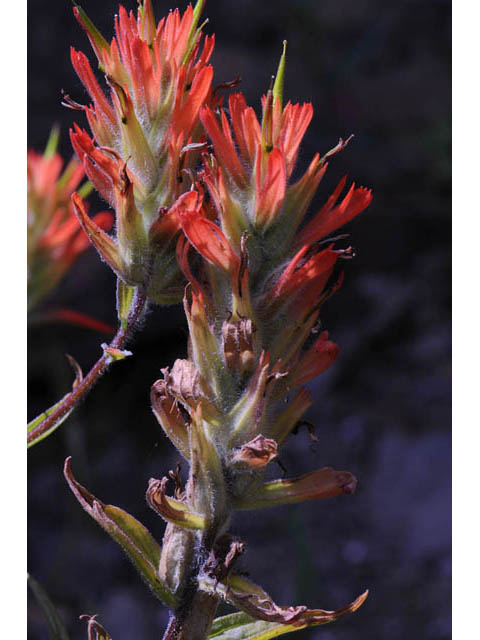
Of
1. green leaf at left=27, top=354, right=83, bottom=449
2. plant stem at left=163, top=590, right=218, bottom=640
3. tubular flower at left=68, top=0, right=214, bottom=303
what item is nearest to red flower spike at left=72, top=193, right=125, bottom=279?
tubular flower at left=68, top=0, right=214, bottom=303

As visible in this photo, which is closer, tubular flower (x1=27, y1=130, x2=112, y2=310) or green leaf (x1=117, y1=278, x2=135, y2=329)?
green leaf (x1=117, y1=278, x2=135, y2=329)

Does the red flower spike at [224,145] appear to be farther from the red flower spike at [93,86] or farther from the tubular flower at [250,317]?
the red flower spike at [93,86]

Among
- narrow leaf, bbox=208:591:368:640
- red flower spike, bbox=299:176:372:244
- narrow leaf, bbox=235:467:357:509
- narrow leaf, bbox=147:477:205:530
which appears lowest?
narrow leaf, bbox=208:591:368:640

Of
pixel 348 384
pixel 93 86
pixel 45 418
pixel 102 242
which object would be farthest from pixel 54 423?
pixel 348 384

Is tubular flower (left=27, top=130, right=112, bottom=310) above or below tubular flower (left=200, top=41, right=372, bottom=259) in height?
above

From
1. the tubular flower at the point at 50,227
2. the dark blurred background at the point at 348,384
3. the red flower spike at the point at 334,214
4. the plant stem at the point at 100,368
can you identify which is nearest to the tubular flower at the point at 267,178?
the red flower spike at the point at 334,214

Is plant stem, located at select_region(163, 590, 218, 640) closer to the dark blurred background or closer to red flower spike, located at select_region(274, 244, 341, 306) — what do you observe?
red flower spike, located at select_region(274, 244, 341, 306)
